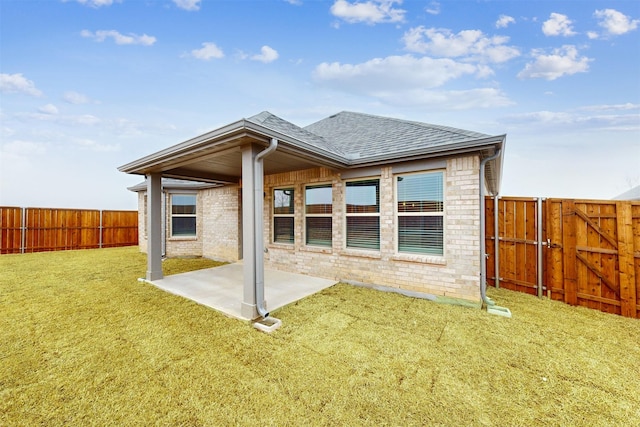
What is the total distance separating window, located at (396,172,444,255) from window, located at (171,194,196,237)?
8639mm

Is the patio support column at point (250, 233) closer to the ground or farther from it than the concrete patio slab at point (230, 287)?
farther from it

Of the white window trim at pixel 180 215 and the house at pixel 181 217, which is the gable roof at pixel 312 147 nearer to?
the house at pixel 181 217

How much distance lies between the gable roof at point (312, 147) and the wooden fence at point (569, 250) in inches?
55.1

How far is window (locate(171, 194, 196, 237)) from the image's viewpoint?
9992 millimetres

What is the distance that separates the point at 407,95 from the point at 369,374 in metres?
10.8

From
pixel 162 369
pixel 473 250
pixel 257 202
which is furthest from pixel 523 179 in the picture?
pixel 162 369

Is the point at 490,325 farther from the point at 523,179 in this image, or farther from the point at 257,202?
the point at 523,179

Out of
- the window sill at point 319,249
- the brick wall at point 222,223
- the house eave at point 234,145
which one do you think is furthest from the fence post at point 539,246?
the brick wall at point 222,223

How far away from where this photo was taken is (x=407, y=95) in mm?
10312

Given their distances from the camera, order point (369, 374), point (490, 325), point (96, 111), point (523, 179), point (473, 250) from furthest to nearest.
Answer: point (523, 179) → point (96, 111) → point (473, 250) → point (490, 325) → point (369, 374)

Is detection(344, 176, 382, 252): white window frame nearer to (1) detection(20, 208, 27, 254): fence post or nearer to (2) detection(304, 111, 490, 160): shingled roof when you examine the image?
(2) detection(304, 111, 490, 160): shingled roof

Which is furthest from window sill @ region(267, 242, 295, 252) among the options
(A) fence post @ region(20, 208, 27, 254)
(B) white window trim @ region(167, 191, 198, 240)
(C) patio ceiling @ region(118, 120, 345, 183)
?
(A) fence post @ region(20, 208, 27, 254)

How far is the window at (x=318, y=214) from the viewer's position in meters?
6.34

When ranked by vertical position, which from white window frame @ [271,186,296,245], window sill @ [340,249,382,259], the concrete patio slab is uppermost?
white window frame @ [271,186,296,245]
